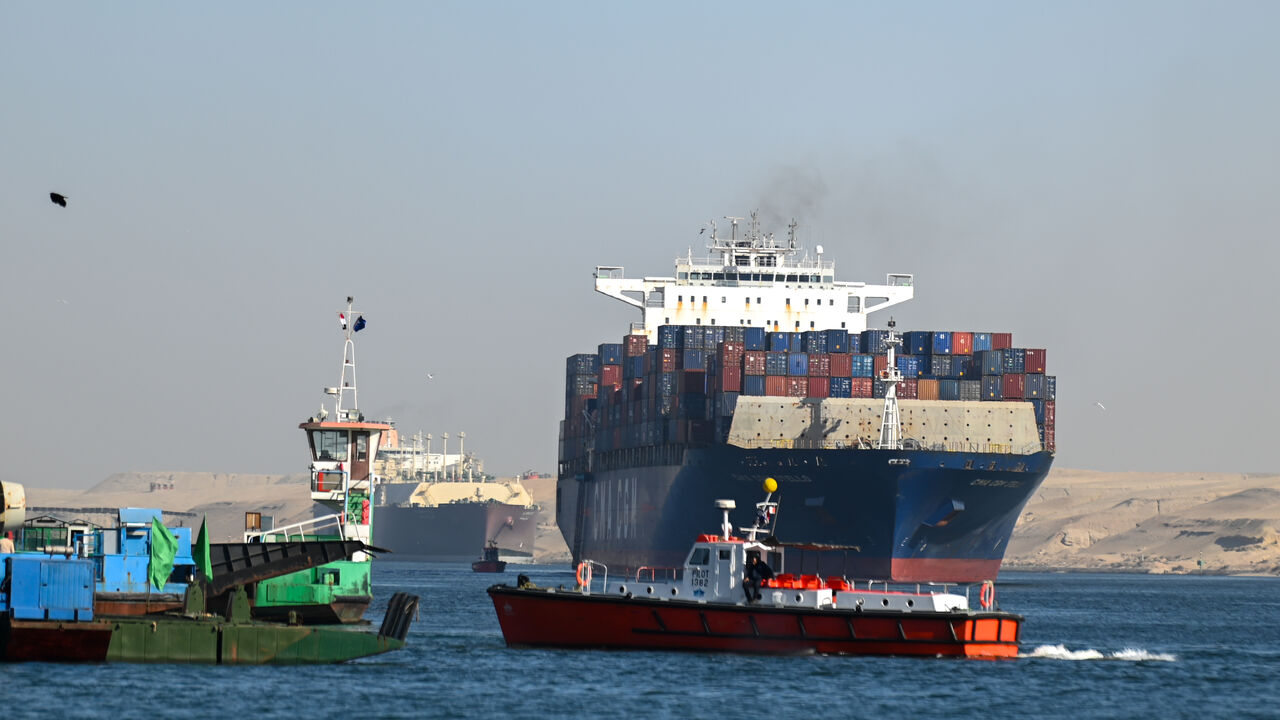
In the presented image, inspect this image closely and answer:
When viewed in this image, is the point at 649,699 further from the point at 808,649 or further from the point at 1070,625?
the point at 1070,625

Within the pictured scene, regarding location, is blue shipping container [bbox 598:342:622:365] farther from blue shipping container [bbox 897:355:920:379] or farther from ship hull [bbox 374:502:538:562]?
ship hull [bbox 374:502:538:562]

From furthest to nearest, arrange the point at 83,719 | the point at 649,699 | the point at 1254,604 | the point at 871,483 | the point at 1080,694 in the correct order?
the point at 1254,604
the point at 871,483
the point at 1080,694
the point at 649,699
the point at 83,719

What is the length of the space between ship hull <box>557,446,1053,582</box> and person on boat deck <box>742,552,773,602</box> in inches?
1513

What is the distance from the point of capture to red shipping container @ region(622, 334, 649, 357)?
348ft

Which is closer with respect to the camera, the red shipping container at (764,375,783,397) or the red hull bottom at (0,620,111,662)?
the red hull bottom at (0,620,111,662)

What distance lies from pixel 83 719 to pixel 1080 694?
63.0ft

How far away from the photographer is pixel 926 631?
137 ft

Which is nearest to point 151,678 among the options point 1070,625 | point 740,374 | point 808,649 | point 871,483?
point 808,649

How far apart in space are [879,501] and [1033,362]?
38.8 ft

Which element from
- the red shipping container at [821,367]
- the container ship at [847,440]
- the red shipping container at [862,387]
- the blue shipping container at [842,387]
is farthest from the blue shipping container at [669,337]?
the red shipping container at [862,387]

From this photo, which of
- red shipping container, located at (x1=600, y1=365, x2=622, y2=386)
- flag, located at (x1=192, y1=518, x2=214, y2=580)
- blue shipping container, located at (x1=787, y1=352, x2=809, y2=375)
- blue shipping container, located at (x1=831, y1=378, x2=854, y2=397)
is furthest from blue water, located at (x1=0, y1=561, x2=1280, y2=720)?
red shipping container, located at (x1=600, y1=365, x2=622, y2=386)

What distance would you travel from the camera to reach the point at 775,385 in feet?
298

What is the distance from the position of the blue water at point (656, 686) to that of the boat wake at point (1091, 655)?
2.9 inches

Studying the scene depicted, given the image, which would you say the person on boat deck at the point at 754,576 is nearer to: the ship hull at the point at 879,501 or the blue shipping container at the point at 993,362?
the ship hull at the point at 879,501
